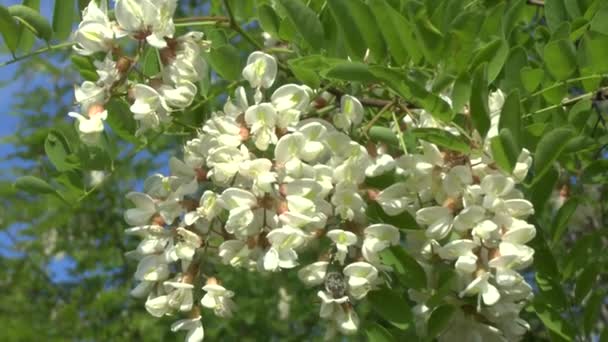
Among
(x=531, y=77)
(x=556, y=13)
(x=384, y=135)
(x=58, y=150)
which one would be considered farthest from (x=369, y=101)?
(x=58, y=150)

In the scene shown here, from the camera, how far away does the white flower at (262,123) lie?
0.92 meters

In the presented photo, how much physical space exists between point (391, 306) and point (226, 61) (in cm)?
36

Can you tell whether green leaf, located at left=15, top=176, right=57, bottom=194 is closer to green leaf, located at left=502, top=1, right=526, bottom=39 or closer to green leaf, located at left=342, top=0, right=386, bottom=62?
green leaf, located at left=342, top=0, right=386, bottom=62

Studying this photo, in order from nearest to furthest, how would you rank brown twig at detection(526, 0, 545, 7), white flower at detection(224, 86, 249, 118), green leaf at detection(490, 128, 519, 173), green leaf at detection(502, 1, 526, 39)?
green leaf at detection(490, 128, 519, 173) → white flower at detection(224, 86, 249, 118) → green leaf at detection(502, 1, 526, 39) → brown twig at detection(526, 0, 545, 7)

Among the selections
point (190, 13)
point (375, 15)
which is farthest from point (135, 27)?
point (190, 13)

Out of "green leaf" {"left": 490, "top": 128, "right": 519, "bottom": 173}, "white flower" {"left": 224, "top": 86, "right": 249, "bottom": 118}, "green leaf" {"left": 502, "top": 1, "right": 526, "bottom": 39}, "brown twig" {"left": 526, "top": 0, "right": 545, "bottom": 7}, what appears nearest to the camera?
"green leaf" {"left": 490, "top": 128, "right": 519, "bottom": 173}

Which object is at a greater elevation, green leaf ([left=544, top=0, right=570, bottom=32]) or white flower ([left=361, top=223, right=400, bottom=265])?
green leaf ([left=544, top=0, right=570, bottom=32])

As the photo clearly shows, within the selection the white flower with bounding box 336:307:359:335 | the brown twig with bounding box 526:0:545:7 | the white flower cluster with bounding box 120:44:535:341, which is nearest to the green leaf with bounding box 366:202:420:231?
the white flower cluster with bounding box 120:44:535:341

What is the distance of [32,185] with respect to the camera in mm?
1092

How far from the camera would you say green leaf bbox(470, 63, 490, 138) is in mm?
873

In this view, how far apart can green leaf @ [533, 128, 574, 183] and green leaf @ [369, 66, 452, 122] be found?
10 centimetres

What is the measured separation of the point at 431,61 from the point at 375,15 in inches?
3.4

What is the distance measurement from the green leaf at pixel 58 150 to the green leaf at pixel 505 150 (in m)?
0.53

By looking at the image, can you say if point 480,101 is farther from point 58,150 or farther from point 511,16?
point 58,150
